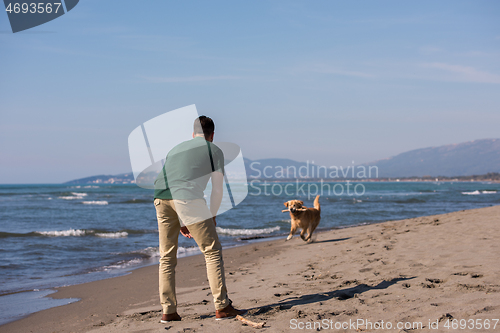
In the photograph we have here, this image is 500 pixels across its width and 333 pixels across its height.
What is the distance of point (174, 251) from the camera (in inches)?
135

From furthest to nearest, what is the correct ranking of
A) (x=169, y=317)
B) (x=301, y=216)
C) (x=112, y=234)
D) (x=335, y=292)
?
(x=112, y=234) < (x=301, y=216) < (x=335, y=292) < (x=169, y=317)

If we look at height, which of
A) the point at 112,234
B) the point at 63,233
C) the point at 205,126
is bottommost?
the point at 112,234

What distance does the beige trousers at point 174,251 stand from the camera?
3275 millimetres

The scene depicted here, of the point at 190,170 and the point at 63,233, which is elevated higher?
the point at 190,170

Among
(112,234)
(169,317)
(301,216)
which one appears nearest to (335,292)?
(169,317)

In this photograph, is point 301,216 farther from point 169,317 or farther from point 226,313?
point 169,317

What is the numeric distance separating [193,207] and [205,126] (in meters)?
0.78

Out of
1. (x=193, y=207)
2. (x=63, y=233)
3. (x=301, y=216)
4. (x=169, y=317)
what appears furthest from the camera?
(x=63, y=233)

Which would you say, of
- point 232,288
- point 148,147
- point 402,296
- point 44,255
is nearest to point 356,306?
point 402,296

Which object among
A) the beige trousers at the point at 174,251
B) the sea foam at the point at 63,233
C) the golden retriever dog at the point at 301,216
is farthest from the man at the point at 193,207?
the sea foam at the point at 63,233

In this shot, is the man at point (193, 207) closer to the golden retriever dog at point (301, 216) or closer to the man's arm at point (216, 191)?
the man's arm at point (216, 191)

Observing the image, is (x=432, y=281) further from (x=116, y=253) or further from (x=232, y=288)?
(x=116, y=253)

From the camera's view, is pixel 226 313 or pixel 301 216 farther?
pixel 301 216

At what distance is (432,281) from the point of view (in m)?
4.03
